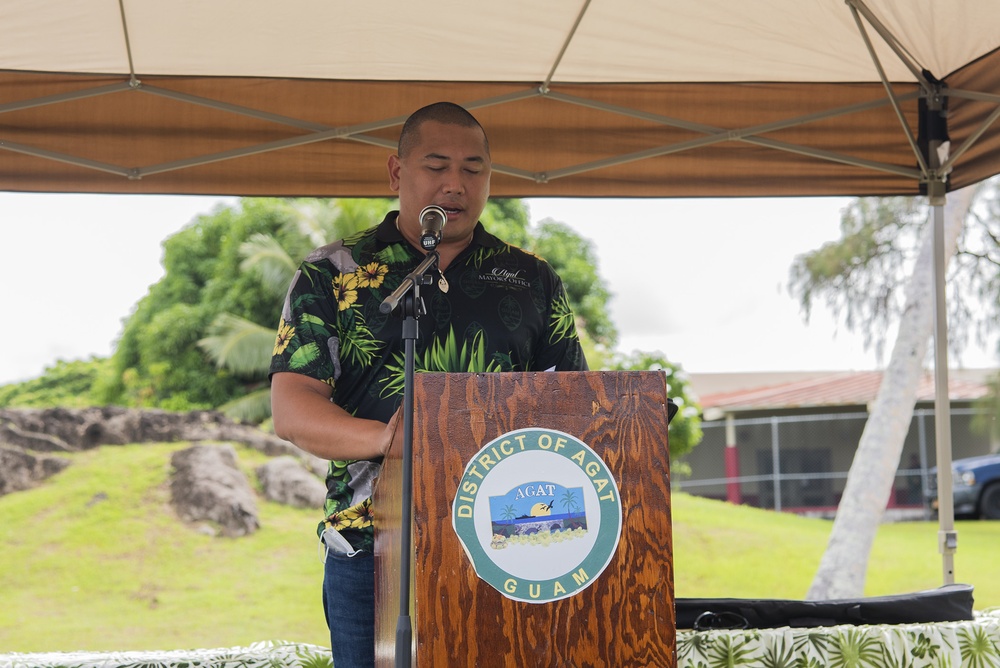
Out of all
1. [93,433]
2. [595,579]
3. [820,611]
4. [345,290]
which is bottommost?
[820,611]

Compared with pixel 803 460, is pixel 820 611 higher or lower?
lower

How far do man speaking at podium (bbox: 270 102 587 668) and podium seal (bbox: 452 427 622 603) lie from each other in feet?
2.45

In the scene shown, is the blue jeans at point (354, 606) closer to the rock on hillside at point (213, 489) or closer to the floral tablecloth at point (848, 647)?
the floral tablecloth at point (848, 647)

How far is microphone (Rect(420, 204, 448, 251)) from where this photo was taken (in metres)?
1.74

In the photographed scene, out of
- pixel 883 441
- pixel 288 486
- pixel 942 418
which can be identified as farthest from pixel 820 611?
pixel 288 486

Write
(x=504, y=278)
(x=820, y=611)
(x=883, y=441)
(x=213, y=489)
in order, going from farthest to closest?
(x=213, y=489) → (x=883, y=441) → (x=820, y=611) → (x=504, y=278)

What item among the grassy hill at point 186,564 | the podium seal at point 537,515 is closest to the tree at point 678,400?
the grassy hill at point 186,564

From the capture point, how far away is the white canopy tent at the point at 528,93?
136 inches

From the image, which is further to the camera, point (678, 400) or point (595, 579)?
point (678, 400)

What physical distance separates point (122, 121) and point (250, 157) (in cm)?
49

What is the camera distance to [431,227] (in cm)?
178

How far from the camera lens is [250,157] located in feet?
13.4

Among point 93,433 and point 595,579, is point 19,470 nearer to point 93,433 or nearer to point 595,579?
point 93,433

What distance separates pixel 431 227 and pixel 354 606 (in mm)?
911
